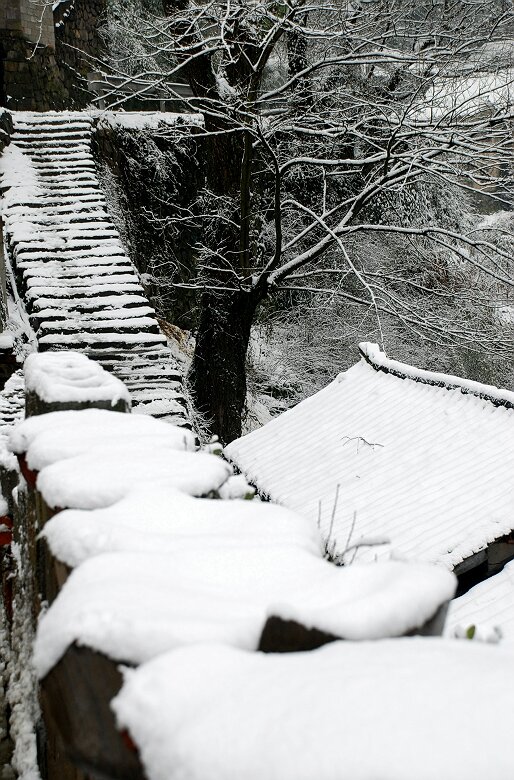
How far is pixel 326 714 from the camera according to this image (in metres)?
0.70

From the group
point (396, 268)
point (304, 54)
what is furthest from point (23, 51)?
point (396, 268)

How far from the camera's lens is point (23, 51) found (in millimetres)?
12273

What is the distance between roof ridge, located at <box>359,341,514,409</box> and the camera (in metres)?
7.66

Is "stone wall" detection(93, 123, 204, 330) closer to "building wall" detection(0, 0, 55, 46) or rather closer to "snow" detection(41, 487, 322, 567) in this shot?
"building wall" detection(0, 0, 55, 46)

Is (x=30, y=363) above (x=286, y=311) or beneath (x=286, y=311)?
above

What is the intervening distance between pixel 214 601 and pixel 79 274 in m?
6.06

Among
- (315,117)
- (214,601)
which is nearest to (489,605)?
(214,601)

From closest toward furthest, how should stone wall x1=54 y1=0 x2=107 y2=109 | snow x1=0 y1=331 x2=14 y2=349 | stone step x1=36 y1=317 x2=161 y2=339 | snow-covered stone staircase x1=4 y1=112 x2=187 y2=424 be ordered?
snow-covered stone staircase x1=4 y1=112 x2=187 y2=424
stone step x1=36 y1=317 x2=161 y2=339
snow x1=0 y1=331 x2=14 y2=349
stone wall x1=54 y1=0 x2=107 y2=109

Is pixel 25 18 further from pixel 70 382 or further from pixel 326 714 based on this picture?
pixel 326 714

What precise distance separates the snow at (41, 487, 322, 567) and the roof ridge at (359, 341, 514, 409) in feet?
21.8

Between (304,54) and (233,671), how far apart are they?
1253 cm

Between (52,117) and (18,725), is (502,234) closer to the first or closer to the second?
(52,117)

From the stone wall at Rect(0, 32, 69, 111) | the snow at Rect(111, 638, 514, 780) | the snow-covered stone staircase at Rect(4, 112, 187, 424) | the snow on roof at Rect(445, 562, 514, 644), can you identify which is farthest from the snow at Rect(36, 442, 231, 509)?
the stone wall at Rect(0, 32, 69, 111)

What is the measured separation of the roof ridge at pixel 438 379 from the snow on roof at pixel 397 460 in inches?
0.5
